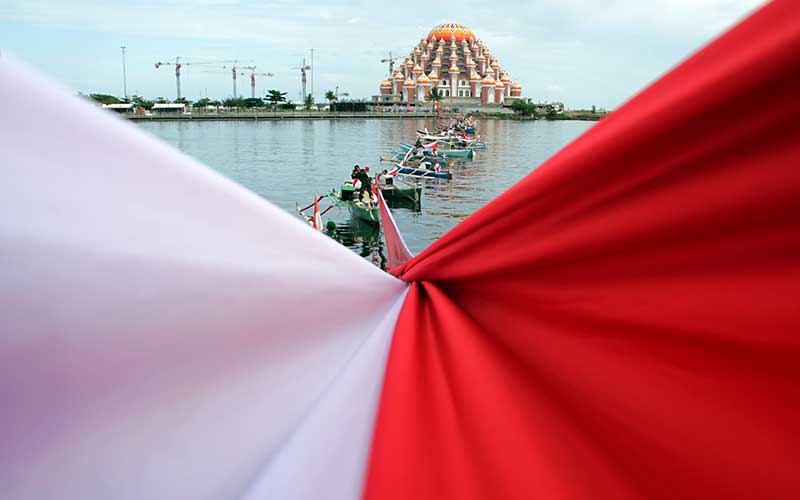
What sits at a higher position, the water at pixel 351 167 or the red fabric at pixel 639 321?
the red fabric at pixel 639 321

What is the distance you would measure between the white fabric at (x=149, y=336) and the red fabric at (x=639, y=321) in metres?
0.11

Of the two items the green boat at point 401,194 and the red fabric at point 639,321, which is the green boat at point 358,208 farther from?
the red fabric at point 639,321

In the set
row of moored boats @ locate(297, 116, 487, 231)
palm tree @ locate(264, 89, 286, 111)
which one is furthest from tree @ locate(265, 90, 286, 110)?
row of moored boats @ locate(297, 116, 487, 231)

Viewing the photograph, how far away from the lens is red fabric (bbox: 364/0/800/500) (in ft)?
2.05

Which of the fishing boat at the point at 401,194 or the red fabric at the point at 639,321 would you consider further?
the fishing boat at the point at 401,194

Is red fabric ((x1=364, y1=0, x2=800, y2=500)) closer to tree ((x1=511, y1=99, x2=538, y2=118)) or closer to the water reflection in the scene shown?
the water reflection

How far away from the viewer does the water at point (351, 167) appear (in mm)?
17453

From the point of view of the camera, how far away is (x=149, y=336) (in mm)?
799

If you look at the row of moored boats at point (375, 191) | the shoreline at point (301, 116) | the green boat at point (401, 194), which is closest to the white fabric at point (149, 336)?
the row of moored boats at point (375, 191)

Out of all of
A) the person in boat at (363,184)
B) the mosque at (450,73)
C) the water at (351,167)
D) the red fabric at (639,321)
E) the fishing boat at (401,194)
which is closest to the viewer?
the red fabric at (639,321)

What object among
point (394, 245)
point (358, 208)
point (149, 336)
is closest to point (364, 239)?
point (358, 208)

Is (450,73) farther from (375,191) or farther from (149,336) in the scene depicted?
(149,336)

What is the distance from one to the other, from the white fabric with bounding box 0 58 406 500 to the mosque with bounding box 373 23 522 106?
86.2 m

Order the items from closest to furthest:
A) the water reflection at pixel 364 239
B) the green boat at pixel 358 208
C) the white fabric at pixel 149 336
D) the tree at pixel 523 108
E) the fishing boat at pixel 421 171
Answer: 1. the white fabric at pixel 149 336
2. the water reflection at pixel 364 239
3. the green boat at pixel 358 208
4. the fishing boat at pixel 421 171
5. the tree at pixel 523 108
